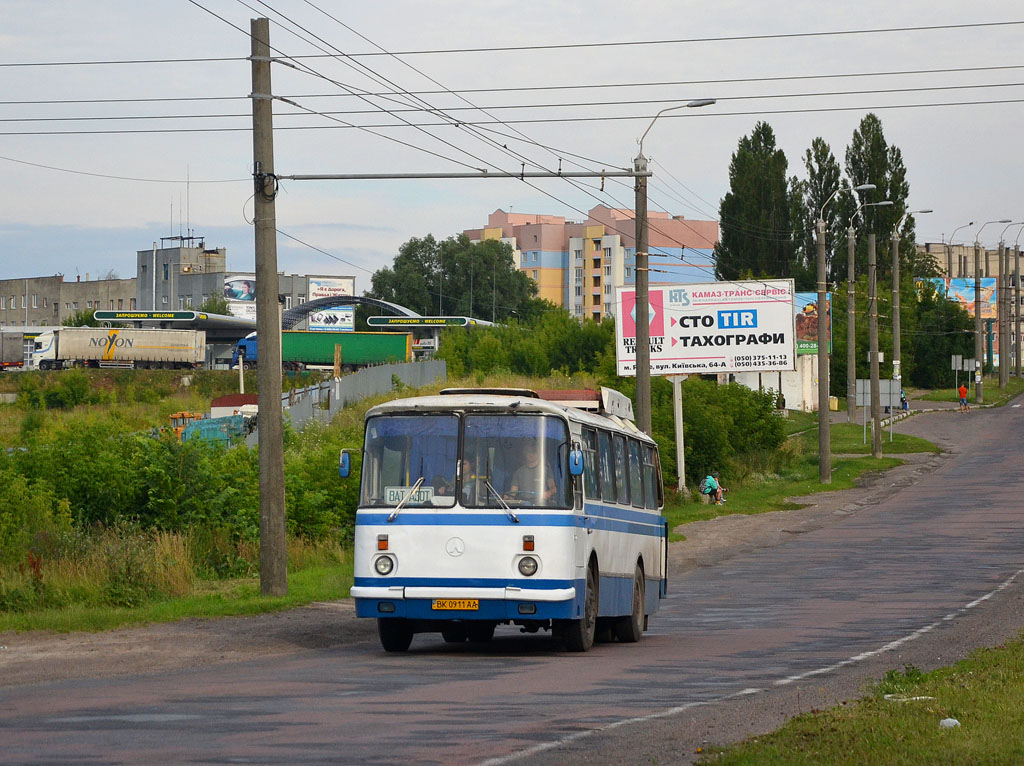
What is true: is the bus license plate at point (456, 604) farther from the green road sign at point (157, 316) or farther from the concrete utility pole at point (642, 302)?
the green road sign at point (157, 316)

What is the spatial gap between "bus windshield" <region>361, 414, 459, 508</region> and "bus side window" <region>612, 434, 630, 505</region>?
10.4ft

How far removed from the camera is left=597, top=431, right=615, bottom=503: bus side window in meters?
16.7

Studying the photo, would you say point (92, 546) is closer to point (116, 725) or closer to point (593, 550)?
point (593, 550)

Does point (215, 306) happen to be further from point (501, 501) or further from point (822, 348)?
point (501, 501)

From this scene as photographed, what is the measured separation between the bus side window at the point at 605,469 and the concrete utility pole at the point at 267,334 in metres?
5.01

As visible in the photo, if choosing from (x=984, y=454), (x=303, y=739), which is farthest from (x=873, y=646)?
(x=984, y=454)

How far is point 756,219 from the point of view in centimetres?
10556

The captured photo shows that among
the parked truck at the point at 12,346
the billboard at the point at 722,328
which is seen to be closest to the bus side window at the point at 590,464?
the billboard at the point at 722,328

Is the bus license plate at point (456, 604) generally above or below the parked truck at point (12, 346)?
below

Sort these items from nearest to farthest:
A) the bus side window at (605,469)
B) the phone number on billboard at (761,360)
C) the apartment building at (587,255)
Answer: the bus side window at (605,469) < the phone number on billboard at (761,360) < the apartment building at (587,255)

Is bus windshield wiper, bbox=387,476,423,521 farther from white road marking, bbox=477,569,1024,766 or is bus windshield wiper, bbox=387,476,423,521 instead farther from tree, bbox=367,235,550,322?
tree, bbox=367,235,550,322

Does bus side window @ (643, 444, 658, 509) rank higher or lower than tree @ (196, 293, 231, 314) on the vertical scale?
lower

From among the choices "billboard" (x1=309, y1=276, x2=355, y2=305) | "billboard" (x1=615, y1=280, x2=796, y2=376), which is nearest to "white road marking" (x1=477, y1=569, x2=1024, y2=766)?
"billboard" (x1=615, y1=280, x2=796, y2=376)

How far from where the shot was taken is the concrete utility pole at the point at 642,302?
31.2m
